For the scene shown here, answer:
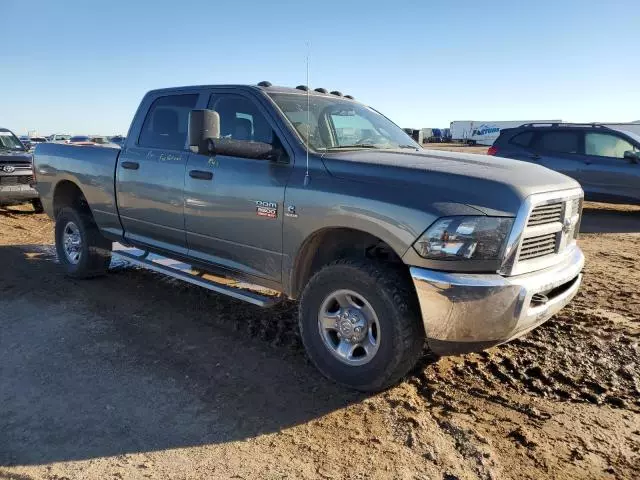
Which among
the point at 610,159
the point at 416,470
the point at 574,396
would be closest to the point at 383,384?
the point at 416,470

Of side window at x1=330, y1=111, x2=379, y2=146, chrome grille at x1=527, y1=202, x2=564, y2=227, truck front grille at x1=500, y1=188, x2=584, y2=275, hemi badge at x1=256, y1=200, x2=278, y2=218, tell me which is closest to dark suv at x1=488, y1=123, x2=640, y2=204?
side window at x1=330, y1=111, x2=379, y2=146

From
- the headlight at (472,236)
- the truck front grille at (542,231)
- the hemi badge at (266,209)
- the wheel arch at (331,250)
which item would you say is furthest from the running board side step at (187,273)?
the truck front grille at (542,231)

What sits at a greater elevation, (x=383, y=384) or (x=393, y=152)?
(x=393, y=152)

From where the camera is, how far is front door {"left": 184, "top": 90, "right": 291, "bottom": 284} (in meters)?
3.92

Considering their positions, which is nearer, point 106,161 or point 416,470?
point 416,470

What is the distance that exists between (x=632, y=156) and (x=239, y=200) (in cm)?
927

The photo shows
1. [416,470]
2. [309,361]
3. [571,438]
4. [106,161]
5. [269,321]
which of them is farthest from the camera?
[106,161]

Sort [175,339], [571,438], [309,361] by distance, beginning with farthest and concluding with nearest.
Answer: [175,339]
[309,361]
[571,438]

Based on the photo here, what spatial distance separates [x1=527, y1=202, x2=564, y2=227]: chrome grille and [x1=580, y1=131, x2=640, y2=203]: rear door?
818cm

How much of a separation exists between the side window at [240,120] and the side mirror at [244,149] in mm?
188

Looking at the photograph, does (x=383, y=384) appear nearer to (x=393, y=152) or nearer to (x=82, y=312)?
(x=393, y=152)

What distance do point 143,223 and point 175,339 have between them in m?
Result: 1.33

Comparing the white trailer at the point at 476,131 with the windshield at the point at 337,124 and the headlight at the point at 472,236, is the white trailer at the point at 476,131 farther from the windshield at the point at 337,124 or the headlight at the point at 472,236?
the headlight at the point at 472,236

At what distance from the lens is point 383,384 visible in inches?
134
